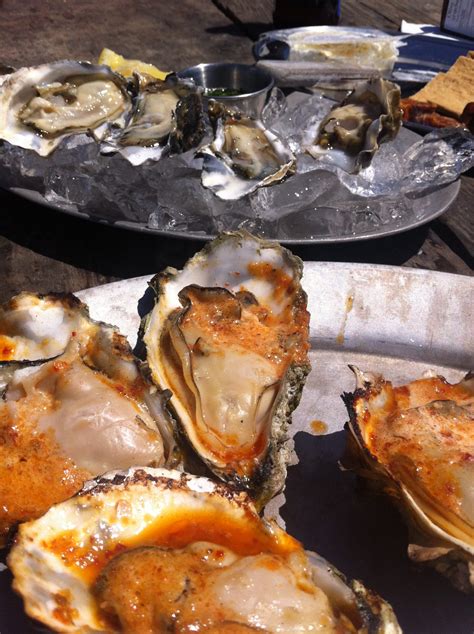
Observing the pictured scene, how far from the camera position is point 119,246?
1.94 meters

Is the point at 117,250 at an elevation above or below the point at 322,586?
below

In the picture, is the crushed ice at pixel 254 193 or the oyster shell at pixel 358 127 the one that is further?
the oyster shell at pixel 358 127

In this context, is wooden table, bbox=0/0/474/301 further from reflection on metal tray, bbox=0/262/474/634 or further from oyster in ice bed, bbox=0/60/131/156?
reflection on metal tray, bbox=0/262/474/634

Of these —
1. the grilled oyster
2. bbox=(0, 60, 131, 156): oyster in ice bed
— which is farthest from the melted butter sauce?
bbox=(0, 60, 131, 156): oyster in ice bed

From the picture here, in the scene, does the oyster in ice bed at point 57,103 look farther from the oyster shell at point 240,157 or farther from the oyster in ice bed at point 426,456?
the oyster in ice bed at point 426,456

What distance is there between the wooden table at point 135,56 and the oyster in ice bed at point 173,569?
36.4 inches

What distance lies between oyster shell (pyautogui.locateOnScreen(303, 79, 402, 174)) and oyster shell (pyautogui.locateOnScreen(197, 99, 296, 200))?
0.13 meters

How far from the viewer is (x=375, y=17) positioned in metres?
3.96

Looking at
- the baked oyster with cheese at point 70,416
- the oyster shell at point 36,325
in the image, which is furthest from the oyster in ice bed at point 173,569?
the oyster shell at point 36,325

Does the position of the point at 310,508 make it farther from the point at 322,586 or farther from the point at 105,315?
the point at 105,315

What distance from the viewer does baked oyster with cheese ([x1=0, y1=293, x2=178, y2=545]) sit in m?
1.10

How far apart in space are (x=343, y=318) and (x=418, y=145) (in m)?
0.76

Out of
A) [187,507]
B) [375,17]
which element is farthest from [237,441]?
[375,17]

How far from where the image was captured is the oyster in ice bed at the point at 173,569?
0.88 m
